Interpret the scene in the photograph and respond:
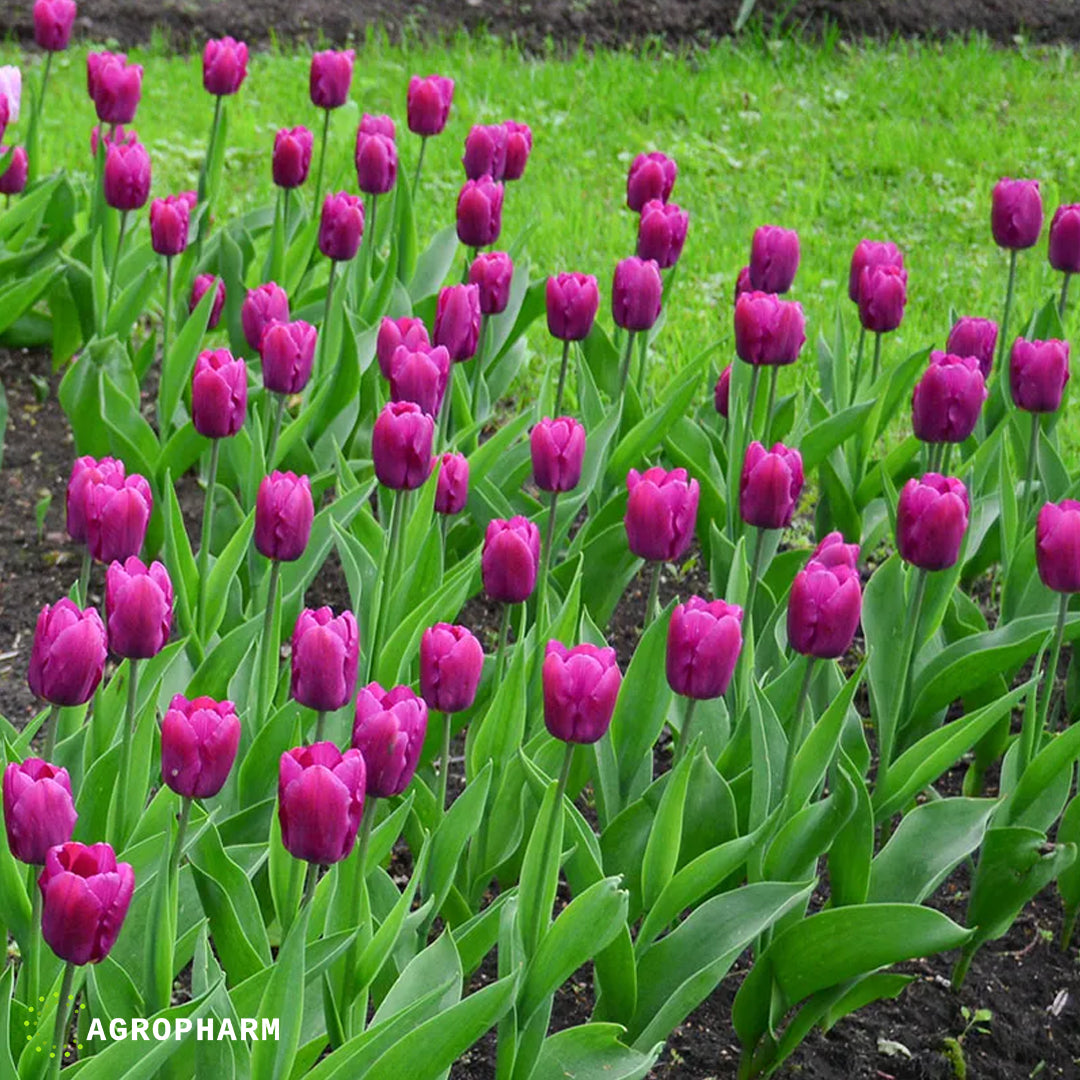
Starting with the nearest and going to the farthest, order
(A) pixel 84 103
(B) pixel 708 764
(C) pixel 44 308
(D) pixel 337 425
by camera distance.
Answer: (B) pixel 708 764
(D) pixel 337 425
(C) pixel 44 308
(A) pixel 84 103

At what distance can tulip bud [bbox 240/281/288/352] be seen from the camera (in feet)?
8.55

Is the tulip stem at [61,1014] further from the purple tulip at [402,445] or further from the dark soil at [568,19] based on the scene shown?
the dark soil at [568,19]

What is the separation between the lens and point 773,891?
6.00 ft

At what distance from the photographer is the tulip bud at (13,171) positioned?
11.1 feet

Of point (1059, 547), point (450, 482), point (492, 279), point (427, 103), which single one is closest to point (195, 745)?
point (450, 482)

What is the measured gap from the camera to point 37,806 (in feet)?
4.72

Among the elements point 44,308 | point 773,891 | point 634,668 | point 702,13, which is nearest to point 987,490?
point 634,668

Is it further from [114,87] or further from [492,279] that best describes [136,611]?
[114,87]

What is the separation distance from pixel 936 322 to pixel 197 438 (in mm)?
2215

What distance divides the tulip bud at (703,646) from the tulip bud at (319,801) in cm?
42

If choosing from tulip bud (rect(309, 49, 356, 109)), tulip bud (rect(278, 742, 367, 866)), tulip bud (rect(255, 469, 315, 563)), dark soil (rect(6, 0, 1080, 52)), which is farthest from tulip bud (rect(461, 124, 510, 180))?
dark soil (rect(6, 0, 1080, 52))

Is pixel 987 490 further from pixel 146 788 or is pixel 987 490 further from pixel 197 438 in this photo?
pixel 146 788

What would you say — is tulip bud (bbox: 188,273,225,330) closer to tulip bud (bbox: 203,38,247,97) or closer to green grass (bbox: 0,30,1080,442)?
tulip bud (bbox: 203,38,247,97)

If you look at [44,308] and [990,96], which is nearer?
[44,308]
